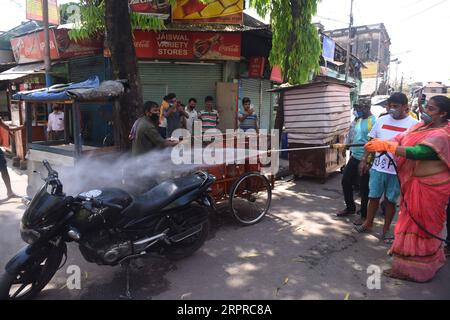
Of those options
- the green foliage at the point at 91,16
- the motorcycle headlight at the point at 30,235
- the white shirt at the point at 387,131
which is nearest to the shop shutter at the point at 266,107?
the green foliage at the point at 91,16

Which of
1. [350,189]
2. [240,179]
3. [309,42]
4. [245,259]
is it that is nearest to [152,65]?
[309,42]

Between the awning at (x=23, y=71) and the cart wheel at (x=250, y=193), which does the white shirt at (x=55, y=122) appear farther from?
the cart wheel at (x=250, y=193)

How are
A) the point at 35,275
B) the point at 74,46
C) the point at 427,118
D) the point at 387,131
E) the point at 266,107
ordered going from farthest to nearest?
1. the point at 266,107
2. the point at 74,46
3. the point at 387,131
4. the point at 427,118
5. the point at 35,275

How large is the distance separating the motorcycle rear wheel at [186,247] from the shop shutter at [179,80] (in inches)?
273

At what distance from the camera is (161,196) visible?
3703 millimetres

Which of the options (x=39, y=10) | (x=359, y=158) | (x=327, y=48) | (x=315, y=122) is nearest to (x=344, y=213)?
(x=359, y=158)

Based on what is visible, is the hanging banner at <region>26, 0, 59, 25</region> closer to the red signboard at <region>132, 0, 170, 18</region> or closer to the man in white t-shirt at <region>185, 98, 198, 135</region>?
the red signboard at <region>132, 0, 170, 18</region>

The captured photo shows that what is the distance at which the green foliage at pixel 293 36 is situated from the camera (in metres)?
8.41

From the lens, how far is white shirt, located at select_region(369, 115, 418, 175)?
4.39 meters

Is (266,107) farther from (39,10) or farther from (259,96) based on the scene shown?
(39,10)

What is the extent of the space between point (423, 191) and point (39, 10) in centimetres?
1123
